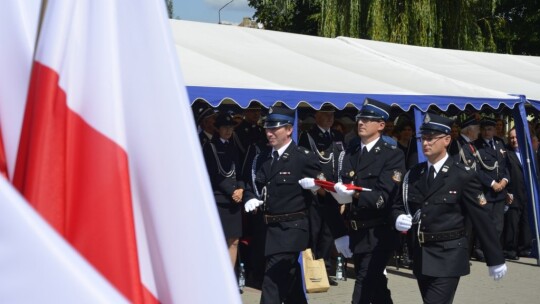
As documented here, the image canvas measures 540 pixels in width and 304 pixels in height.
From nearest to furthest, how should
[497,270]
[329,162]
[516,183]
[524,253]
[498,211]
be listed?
[497,270] → [329,162] → [498,211] → [516,183] → [524,253]

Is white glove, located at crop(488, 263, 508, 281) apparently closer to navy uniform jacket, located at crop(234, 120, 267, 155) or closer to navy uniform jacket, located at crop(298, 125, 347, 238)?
navy uniform jacket, located at crop(298, 125, 347, 238)

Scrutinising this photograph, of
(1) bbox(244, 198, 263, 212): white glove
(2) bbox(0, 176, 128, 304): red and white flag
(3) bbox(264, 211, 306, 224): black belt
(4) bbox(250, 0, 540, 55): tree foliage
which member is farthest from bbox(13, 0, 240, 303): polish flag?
(4) bbox(250, 0, 540, 55): tree foliage

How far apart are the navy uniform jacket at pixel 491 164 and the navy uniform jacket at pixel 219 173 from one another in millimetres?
4073

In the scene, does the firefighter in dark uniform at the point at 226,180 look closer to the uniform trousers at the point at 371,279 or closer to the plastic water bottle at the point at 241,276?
the plastic water bottle at the point at 241,276

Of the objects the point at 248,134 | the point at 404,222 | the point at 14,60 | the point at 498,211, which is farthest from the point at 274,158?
the point at 14,60

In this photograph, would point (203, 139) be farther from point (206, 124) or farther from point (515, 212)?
point (515, 212)

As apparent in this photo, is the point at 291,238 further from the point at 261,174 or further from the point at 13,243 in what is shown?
the point at 13,243

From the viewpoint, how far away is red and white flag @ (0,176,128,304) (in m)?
1.16

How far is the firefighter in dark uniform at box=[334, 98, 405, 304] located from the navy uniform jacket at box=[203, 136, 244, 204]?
2.14 metres

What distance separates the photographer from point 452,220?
6.17m

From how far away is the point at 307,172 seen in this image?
7.63 m

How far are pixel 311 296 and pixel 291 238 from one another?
7.38 feet

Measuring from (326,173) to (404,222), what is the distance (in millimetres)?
3264

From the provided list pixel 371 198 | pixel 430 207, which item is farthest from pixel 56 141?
pixel 371 198
